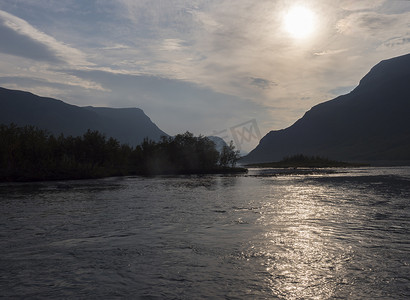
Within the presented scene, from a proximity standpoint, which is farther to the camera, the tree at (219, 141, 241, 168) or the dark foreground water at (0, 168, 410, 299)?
the tree at (219, 141, 241, 168)

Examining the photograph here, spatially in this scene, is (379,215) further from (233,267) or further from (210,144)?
(210,144)

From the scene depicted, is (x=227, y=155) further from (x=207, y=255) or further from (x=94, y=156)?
(x=207, y=255)

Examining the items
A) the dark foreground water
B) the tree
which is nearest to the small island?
the tree

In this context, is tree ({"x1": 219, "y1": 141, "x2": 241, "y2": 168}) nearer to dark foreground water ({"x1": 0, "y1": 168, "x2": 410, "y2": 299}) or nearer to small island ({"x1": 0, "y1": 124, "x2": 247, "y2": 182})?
small island ({"x1": 0, "y1": 124, "x2": 247, "y2": 182})

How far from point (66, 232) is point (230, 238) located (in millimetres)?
12510

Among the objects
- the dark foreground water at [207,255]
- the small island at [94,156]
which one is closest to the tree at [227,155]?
the small island at [94,156]

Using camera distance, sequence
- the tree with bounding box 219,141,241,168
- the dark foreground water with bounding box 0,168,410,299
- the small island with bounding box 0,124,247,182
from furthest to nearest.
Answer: the tree with bounding box 219,141,241,168, the small island with bounding box 0,124,247,182, the dark foreground water with bounding box 0,168,410,299

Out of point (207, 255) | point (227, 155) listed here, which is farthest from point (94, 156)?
point (207, 255)

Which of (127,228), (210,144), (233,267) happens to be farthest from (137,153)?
(233,267)

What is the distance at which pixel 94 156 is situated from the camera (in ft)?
419

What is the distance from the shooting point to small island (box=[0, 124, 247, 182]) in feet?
313

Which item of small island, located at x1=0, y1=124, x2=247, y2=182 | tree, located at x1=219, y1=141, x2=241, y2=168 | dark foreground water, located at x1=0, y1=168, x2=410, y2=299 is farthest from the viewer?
tree, located at x1=219, y1=141, x2=241, y2=168

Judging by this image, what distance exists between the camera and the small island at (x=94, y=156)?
95.4 meters

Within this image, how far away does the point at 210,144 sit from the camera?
15512 cm
